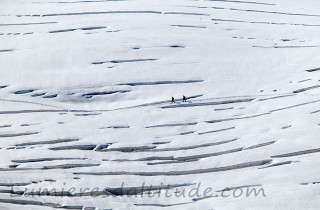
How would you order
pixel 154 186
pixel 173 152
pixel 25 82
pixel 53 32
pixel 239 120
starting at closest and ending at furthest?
pixel 154 186 → pixel 173 152 → pixel 239 120 → pixel 25 82 → pixel 53 32

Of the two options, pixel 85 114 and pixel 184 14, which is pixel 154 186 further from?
pixel 184 14

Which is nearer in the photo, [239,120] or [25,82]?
[239,120]

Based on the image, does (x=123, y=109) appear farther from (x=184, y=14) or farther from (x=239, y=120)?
(x=184, y=14)

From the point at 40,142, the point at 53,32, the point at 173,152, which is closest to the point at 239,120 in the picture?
the point at 173,152

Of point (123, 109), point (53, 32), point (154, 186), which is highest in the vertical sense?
point (53, 32)

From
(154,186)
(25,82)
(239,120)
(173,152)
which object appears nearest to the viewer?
(154,186)

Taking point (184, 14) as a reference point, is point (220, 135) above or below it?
below
